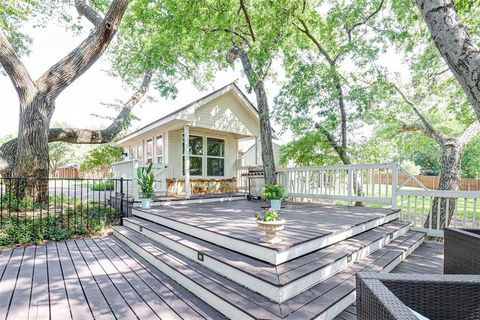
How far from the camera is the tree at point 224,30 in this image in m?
6.46

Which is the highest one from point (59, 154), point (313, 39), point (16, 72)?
point (313, 39)

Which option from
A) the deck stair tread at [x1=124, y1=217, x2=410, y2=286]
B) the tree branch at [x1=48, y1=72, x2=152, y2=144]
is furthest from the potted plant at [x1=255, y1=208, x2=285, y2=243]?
the tree branch at [x1=48, y1=72, x2=152, y2=144]

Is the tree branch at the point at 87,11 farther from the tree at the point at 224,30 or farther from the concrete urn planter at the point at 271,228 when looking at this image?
the concrete urn planter at the point at 271,228

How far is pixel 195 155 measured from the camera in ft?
30.9

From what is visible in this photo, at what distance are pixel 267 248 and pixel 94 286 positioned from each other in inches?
87.4

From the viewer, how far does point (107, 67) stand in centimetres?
1392

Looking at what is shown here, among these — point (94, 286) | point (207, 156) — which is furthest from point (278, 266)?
point (207, 156)

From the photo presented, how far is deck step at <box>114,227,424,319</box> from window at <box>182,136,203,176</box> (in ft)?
18.3

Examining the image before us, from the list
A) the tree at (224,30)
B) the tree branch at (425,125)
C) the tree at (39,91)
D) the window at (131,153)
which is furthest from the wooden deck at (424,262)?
the window at (131,153)

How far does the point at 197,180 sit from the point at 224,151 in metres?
1.88

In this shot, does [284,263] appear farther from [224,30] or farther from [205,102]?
[224,30]

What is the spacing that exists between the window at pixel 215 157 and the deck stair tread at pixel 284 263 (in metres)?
5.47

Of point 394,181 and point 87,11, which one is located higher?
point 87,11

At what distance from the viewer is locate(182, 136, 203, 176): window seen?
30.7 feet
